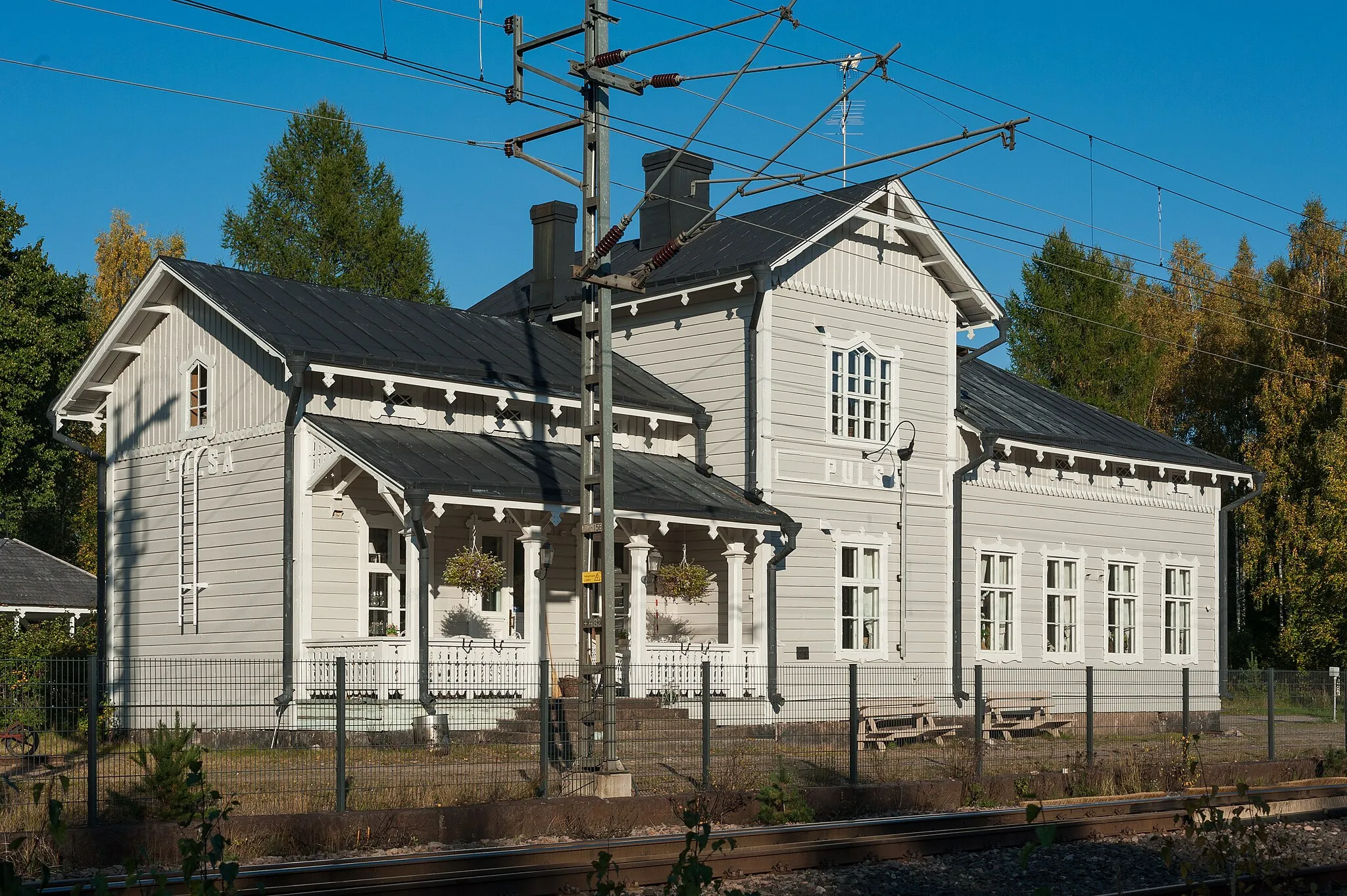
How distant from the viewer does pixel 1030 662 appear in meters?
28.8

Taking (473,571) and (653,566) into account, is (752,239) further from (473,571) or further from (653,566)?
(473,571)

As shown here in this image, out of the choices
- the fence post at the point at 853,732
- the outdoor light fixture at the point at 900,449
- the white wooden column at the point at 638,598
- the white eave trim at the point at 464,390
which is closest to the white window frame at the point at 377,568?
the white eave trim at the point at 464,390

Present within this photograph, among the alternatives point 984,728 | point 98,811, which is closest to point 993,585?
point 984,728

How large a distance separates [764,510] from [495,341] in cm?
496

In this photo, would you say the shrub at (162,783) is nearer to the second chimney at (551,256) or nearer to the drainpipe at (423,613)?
the drainpipe at (423,613)

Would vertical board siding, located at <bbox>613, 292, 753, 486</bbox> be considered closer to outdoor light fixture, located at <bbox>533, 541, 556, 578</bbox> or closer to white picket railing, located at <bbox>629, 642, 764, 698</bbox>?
white picket railing, located at <bbox>629, 642, 764, 698</bbox>

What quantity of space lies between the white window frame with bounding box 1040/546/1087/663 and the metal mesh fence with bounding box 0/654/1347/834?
84 cm

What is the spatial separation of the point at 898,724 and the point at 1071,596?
808 centimetres

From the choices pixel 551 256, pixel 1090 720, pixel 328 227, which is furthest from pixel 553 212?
pixel 328 227

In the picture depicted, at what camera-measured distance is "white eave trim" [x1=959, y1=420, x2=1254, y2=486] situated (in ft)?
90.5

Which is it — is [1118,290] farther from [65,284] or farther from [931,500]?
[65,284]

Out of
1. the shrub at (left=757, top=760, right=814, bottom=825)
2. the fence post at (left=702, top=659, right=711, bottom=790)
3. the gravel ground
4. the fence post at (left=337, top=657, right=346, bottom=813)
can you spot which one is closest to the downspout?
the fence post at (left=702, top=659, right=711, bottom=790)

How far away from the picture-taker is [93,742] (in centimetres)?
1280

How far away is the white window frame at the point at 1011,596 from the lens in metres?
27.6
